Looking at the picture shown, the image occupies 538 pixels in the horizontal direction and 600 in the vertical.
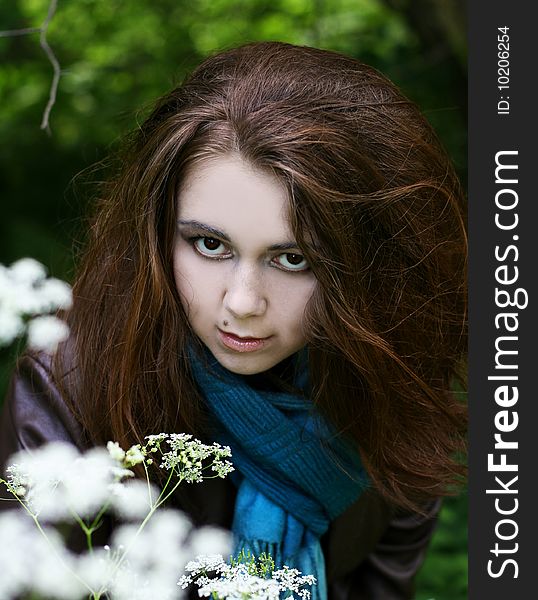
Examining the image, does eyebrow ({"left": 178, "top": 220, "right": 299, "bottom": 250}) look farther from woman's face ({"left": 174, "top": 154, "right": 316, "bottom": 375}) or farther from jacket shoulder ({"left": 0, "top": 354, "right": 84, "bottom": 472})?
jacket shoulder ({"left": 0, "top": 354, "right": 84, "bottom": 472})

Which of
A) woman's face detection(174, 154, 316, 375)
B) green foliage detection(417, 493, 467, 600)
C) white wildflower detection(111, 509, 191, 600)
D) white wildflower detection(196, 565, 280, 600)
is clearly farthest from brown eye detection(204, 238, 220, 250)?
green foliage detection(417, 493, 467, 600)

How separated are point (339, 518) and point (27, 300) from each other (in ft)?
2.80

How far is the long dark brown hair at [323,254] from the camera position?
1.31 metres

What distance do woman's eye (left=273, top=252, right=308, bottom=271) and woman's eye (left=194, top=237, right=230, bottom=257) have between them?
0.25 ft

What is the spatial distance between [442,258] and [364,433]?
1.06 ft

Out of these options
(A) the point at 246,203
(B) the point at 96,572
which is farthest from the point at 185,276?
(B) the point at 96,572

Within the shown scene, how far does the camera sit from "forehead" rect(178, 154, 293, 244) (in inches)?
49.3

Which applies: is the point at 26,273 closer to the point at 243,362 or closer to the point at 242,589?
the point at 243,362

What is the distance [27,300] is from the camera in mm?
1108

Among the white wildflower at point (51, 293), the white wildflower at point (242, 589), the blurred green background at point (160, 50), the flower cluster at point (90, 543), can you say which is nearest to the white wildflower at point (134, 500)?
the flower cluster at point (90, 543)

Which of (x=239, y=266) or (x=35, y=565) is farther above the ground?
(x=239, y=266)

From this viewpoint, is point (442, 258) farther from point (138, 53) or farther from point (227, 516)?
point (138, 53)

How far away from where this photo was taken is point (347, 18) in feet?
10.9

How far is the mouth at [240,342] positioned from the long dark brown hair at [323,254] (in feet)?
0.27
